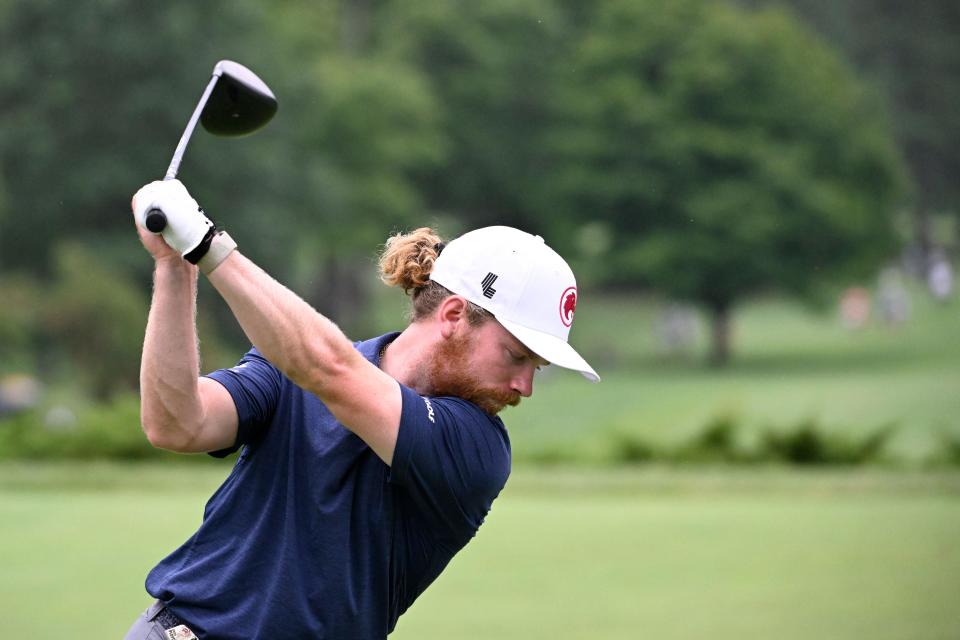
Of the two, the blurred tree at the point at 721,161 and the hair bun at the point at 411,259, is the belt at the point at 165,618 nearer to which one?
the hair bun at the point at 411,259

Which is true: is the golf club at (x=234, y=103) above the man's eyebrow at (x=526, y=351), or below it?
above

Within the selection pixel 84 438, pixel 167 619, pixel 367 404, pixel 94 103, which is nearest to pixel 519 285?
pixel 367 404

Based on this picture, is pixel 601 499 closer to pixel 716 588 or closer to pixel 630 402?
pixel 716 588

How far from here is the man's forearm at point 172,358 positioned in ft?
10.3

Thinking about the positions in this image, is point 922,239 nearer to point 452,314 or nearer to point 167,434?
point 452,314

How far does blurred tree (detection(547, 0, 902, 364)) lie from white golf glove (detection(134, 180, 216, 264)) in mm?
25373

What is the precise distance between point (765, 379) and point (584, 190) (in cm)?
522

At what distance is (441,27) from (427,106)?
3199mm

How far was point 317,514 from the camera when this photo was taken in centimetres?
334

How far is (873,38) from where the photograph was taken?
97.0 ft

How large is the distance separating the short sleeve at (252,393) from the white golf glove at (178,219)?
0.57m

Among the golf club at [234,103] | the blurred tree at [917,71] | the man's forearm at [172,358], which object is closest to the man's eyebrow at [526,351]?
the man's forearm at [172,358]

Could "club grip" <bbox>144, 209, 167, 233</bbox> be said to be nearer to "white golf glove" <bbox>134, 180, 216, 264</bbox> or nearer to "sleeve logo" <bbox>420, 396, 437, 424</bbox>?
"white golf glove" <bbox>134, 180, 216, 264</bbox>

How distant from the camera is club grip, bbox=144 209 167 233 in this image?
291 cm
